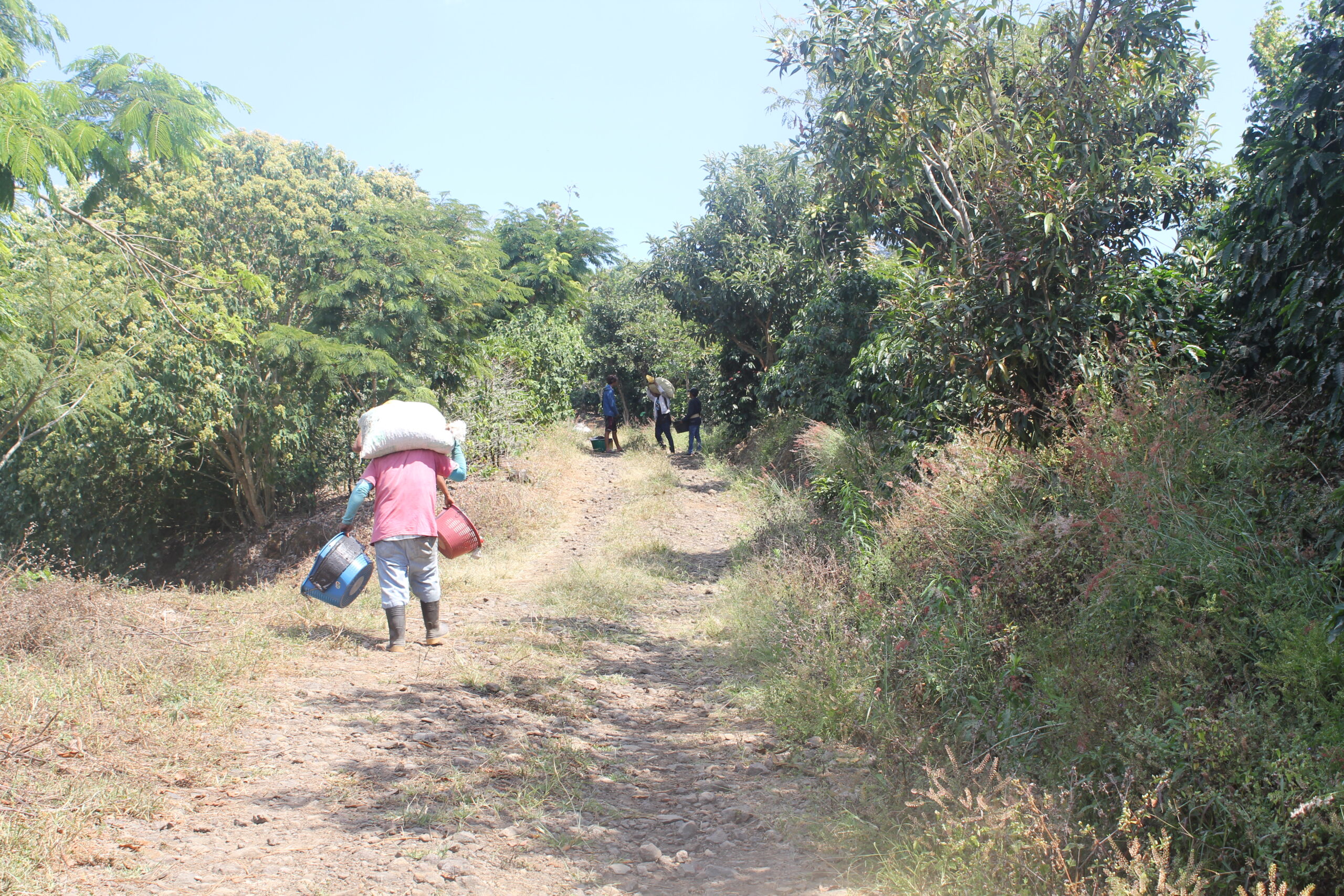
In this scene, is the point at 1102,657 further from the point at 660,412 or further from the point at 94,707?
the point at 660,412

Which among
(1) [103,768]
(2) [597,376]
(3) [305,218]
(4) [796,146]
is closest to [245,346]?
(3) [305,218]

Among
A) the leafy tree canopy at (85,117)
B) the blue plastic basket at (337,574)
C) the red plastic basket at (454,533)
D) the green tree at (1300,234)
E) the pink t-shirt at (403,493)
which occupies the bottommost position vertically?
the blue plastic basket at (337,574)

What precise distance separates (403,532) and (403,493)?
11.1 inches

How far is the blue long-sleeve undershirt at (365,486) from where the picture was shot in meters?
6.05

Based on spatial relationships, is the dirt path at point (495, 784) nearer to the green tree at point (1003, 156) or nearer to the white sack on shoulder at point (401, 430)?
the white sack on shoulder at point (401, 430)

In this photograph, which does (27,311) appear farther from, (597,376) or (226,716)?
(597,376)

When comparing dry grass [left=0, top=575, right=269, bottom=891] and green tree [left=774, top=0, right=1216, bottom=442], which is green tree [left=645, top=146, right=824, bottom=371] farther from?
dry grass [left=0, top=575, right=269, bottom=891]

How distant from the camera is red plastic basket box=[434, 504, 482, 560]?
6609 mm

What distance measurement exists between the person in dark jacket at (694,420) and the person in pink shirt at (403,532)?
44.0 ft

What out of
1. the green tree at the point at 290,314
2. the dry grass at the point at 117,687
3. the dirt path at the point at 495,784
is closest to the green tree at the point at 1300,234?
the dirt path at the point at 495,784

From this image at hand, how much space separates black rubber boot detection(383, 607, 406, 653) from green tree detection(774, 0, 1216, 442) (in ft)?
14.4

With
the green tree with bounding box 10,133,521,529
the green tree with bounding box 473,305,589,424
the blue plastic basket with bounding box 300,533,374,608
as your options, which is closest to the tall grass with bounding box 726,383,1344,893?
the blue plastic basket with bounding box 300,533,374,608

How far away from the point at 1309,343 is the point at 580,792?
442cm

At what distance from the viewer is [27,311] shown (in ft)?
29.4
